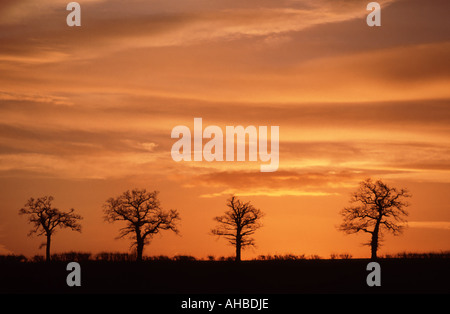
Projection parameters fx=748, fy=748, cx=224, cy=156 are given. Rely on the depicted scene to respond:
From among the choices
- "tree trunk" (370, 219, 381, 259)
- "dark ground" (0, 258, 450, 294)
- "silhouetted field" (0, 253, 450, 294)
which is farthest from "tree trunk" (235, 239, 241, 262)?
"tree trunk" (370, 219, 381, 259)

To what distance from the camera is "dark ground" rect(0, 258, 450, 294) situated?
2416 inches

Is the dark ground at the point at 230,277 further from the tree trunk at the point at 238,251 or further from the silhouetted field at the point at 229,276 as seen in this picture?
the tree trunk at the point at 238,251

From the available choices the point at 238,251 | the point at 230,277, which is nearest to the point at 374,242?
the point at 238,251

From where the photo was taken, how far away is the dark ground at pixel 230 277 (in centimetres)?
6138

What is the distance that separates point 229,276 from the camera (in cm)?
6875

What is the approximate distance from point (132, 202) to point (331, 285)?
2908 centimetres

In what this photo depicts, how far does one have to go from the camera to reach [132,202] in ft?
277

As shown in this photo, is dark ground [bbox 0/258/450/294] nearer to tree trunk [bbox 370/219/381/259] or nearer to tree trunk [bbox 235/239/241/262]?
tree trunk [bbox 370/219/381/259]

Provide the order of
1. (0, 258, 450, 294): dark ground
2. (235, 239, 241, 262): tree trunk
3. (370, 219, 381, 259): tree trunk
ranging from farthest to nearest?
(235, 239, 241, 262): tree trunk, (370, 219, 381, 259): tree trunk, (0, 258, 450, 294): dark ground
